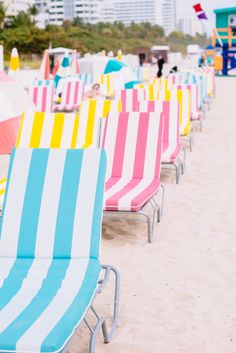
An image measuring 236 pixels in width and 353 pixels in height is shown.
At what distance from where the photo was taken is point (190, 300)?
3438 mm

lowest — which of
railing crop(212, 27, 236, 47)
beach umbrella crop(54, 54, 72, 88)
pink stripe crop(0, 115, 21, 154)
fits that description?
railing crop(212, 27, 236, 47)

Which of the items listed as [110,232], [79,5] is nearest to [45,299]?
[110,232]

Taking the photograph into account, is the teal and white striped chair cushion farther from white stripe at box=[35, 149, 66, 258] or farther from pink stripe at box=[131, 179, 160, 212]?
pink stripe at box=[131, 179, 160, 212]

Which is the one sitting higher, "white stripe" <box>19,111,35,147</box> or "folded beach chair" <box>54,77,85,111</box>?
"white stripe" <box>19,111,35,147</box>

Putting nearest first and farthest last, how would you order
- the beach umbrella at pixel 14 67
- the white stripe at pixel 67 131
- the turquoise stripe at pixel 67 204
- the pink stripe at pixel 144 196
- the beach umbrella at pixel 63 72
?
the turquoise stripe at pixel 67 204 < the pink stripe at pixel 144 196 < the white stripe at pixel 67 131 < the beach umbrella at pixel 14 67 < the beach umbrella at pixel 63 72

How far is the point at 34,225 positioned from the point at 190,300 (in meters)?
1.02

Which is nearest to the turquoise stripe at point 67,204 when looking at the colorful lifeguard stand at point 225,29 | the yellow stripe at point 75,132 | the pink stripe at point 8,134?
the pink stripe at point 8,134

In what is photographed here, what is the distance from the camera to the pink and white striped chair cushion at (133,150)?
5043mm

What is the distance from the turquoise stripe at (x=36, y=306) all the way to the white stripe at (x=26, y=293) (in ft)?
0.07

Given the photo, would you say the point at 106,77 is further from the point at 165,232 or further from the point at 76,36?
the point at 76,36

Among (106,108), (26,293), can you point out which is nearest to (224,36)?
(106,108)

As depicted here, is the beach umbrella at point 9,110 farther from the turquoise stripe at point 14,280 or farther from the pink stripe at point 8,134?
the turquoise stripe at point 14,280

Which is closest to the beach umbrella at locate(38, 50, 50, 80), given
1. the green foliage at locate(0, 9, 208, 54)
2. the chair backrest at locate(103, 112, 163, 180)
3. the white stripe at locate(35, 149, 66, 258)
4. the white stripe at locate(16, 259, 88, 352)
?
the chair backrest at locate(103, 112, 163, 180)

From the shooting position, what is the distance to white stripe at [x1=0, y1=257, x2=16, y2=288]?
2.84m
